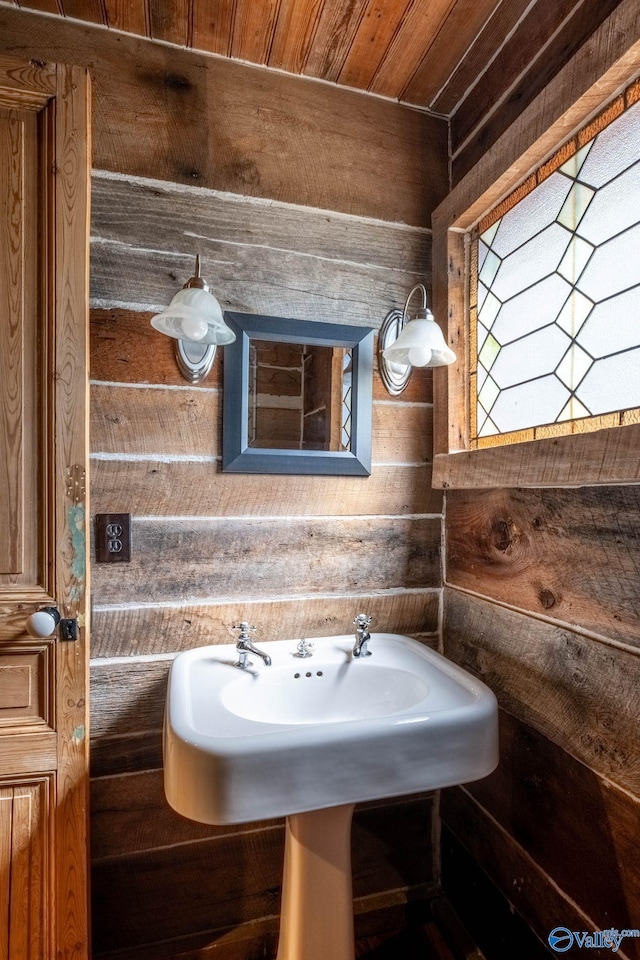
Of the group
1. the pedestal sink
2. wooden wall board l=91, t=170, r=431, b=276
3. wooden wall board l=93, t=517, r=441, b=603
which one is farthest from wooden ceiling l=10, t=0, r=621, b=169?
the pedestal sink

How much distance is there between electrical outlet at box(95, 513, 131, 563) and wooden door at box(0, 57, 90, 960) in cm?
13

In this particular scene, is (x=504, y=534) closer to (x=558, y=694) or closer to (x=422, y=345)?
(x=558, y=694)

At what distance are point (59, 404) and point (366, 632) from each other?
0.88 meters

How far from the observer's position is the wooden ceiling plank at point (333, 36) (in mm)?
1213

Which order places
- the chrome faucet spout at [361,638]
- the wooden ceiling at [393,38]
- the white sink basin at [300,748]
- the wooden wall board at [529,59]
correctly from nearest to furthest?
1. the white sink basin at [300,748]
2. the wooden wall board at [529,59]
3. the wooden ceiling at [393,38]
4. the chrome faucet spout at [361,638]

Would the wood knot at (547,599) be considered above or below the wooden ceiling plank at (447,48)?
below

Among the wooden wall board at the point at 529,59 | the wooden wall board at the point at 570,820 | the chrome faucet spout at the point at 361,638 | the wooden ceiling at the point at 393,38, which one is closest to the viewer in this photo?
the wooden wall board at the point at 570,820

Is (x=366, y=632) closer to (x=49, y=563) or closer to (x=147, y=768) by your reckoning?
(x=147, y=768)

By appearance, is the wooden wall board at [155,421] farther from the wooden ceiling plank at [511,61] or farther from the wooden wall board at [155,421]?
the wooden ceiling plank at [511,61]

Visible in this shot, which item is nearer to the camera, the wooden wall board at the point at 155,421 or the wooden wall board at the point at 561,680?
the wooden wall board at the point at 561,680

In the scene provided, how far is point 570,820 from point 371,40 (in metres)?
1.83

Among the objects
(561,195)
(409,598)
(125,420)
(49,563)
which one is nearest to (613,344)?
(561,195)

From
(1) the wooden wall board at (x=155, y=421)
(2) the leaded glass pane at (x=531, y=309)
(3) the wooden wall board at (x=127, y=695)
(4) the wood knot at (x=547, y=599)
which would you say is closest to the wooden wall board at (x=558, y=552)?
(4) the wood knot at (x=547, y=599)

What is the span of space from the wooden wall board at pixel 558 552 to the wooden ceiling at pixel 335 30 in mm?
1125
